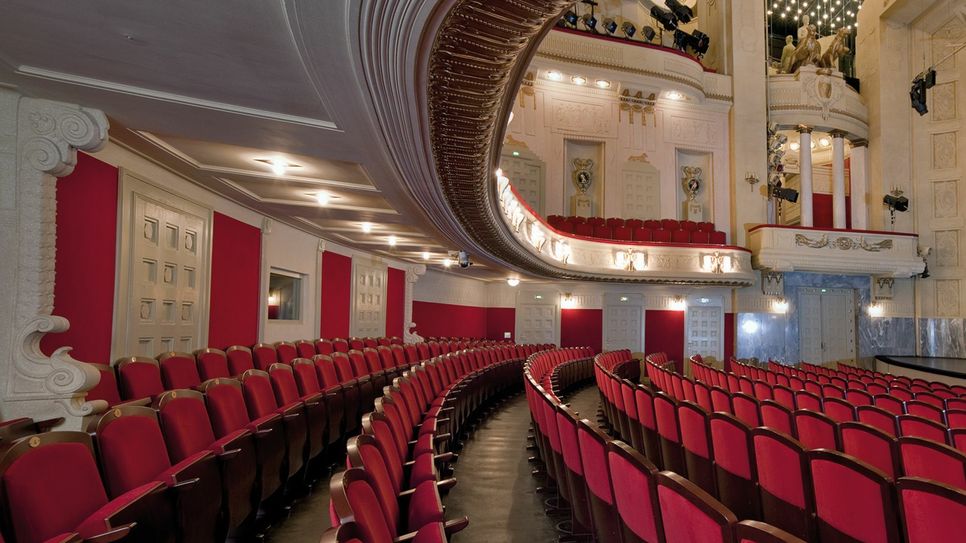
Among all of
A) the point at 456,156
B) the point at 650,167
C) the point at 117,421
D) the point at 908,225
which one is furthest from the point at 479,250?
the point at 908,225

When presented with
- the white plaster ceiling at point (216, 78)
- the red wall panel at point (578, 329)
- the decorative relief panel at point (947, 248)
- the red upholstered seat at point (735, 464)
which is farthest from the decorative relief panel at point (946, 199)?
the white plaster ceiling at point (216, 78)

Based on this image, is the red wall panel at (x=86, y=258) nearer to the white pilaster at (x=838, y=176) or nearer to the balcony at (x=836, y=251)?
the balcony at (x=836, y=251)

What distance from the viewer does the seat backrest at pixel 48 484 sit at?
1226 millimetres

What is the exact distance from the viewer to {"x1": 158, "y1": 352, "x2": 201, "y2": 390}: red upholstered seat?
10.3 feet

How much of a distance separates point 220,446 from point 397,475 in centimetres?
60

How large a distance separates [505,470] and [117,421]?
2.26 m

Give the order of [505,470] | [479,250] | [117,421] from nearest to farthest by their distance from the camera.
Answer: [117,421]
[505,470]
[479,250]

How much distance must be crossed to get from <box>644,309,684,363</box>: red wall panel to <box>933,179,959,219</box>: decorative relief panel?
5708mm

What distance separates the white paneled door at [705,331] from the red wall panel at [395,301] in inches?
229

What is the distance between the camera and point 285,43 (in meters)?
1.75

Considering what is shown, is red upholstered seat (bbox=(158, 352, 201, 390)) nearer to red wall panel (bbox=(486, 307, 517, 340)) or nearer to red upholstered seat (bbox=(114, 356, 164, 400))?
red upholstered seat (bbox=(114, 356, 164, 400))

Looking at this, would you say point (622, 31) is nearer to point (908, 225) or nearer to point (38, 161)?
point (908, 225)

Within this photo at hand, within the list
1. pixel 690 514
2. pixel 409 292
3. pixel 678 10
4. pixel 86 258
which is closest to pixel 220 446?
pixel 690 514

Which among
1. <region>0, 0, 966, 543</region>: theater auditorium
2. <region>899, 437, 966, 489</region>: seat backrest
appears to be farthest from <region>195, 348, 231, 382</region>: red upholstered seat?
<region>899, 437, 966, 489</region>: seat backrest
